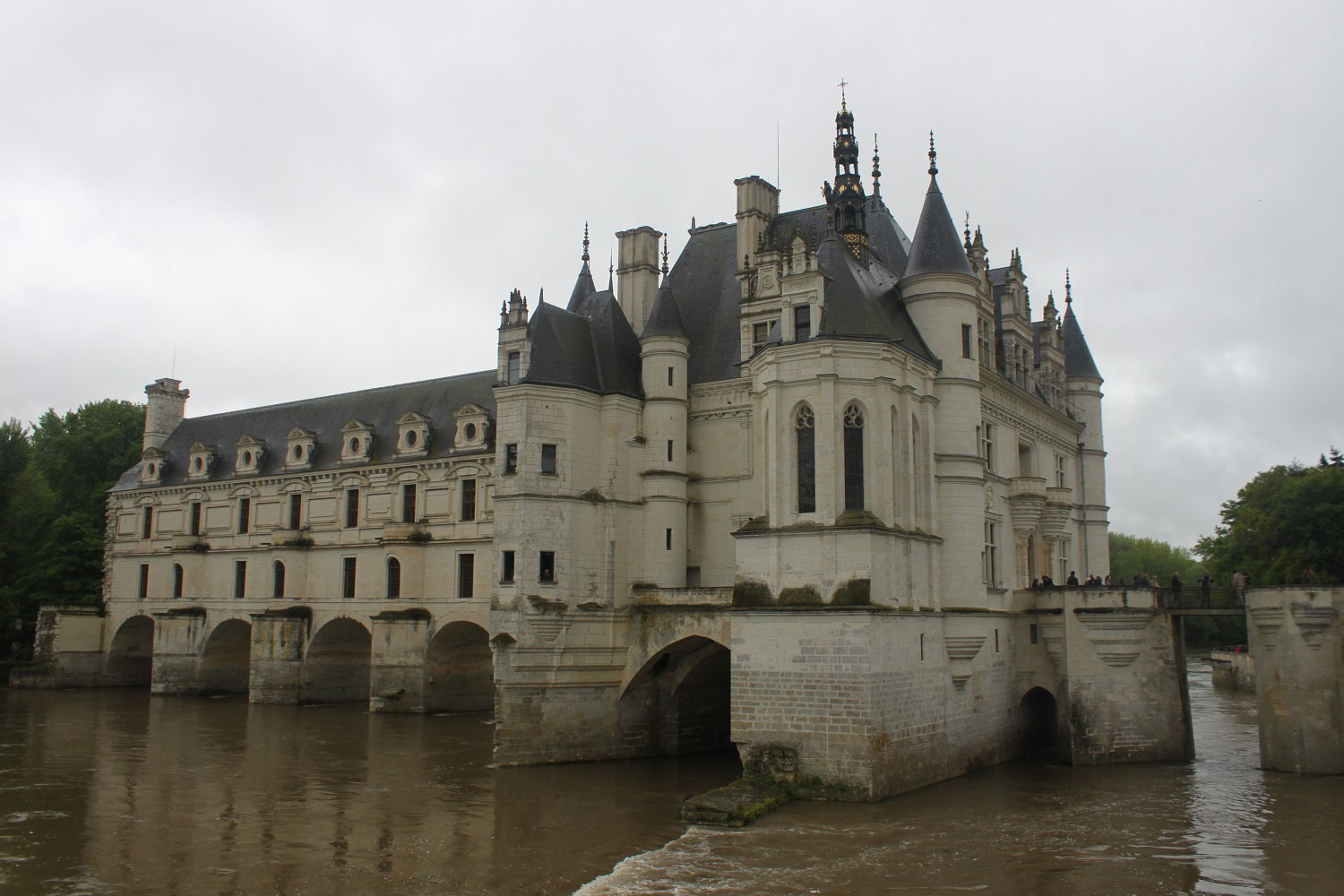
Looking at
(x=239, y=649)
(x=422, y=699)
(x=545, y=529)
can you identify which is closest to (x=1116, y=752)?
(x=545, y=529)

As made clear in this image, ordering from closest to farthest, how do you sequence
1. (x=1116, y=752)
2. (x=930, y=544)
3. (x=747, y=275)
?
1. (x=930, y=544)
2. (x=1116, y=752)
3. (x=747, y=275)

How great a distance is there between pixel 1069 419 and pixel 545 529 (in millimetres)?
20361

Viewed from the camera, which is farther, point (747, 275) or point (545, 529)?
point (747, 275)

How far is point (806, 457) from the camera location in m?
25.3

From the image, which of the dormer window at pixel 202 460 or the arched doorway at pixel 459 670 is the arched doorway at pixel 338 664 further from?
the dormer window at pixel 202 460

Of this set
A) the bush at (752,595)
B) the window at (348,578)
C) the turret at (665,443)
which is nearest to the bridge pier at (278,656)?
the window at (348,578)

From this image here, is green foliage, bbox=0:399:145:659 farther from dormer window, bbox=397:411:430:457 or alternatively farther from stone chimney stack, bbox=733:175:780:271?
stone chimney stack, bbox=733:175:780:271

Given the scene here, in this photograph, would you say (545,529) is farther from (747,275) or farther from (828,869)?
(828,869)

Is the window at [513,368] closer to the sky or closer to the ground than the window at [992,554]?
closer to the sky

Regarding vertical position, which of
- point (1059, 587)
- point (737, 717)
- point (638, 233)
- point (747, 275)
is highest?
point (638, 233)

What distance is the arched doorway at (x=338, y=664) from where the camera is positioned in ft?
150

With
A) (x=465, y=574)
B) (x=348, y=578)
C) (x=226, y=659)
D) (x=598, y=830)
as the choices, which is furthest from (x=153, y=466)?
(x=598, y=830)

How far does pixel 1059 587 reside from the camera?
3000 cm

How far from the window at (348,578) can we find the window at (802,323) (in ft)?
88.5
